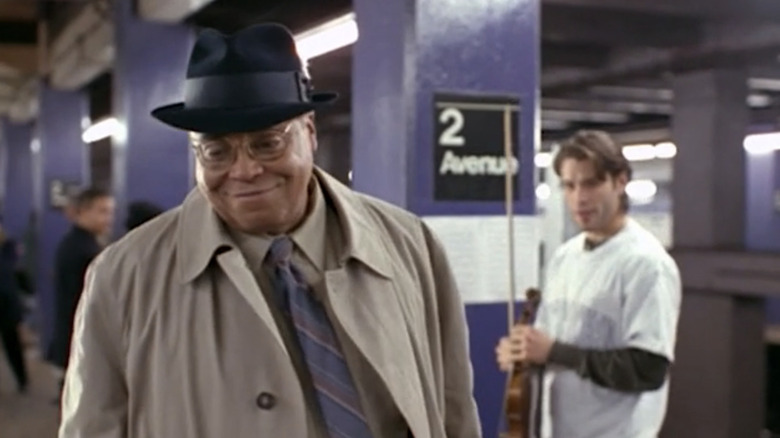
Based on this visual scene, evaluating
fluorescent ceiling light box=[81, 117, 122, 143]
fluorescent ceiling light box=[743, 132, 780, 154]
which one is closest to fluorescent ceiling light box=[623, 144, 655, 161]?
→ fluorescent ceiling light box=[743, 132, 780, 154]

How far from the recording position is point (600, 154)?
270 centimetres

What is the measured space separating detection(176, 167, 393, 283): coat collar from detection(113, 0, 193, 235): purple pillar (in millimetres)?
5368

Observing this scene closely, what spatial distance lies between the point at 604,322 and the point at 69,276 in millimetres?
4166

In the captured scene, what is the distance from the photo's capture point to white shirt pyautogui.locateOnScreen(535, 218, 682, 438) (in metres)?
2.58

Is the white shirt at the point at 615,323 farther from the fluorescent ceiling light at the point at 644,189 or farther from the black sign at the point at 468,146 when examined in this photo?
the fluorescent ceiling light at the point at 644,189

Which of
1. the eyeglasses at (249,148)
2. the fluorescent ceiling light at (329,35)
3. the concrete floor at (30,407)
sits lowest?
the concrete floor at (30,407)

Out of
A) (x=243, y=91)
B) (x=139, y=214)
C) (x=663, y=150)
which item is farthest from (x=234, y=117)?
(x=663, y=150)

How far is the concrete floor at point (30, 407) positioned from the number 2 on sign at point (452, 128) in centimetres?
488

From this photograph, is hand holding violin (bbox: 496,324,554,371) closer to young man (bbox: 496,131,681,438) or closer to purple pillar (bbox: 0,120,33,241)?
young man (bbox: 496,131,681,438)

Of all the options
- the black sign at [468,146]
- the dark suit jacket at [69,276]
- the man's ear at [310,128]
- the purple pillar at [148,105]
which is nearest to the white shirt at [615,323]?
the black sign at [468,146]

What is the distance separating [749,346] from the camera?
8.66 m

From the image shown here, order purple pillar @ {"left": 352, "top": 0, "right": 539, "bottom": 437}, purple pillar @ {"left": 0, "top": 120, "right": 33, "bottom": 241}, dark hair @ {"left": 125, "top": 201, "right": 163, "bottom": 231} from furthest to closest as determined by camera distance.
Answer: purple pillar @ {"left": 0, "top": 120, "right": 33, "bottom": 241} → dark hair @ {"left": 125, "top": 201, "right": 163, "bottom": 231} → purple pillar @ {"left": 352, "top": 0, "right": 539, "bottom": 437}

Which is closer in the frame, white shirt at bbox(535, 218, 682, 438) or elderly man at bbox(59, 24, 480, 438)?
elderly man at bbox(59, 24, 480, 438)

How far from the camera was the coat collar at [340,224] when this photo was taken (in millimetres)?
1529
